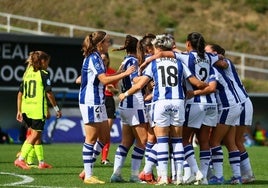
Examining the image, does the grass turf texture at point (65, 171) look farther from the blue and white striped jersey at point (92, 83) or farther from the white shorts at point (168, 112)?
the blue and white striped jersey at point (92, 83)

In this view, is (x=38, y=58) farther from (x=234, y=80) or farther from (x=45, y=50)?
(x=45, y=50)

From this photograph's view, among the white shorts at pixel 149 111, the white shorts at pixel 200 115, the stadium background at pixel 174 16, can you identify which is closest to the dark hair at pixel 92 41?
the white shorts at pixel 149 111

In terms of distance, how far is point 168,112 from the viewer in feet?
46.0

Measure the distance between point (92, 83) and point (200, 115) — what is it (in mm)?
1633

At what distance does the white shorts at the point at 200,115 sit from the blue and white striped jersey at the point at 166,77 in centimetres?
47

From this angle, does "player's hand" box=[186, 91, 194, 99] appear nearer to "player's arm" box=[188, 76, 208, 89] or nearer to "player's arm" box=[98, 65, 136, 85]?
"player's arm" box=[188, 76, 208, 89]

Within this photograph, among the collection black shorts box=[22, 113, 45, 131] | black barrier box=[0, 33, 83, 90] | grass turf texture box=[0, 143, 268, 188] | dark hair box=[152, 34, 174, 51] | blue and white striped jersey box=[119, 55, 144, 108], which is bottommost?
grass turf texture box=[0, 143, 268, 188]

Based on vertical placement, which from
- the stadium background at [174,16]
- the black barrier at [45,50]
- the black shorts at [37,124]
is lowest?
the black shorts at [37,124]

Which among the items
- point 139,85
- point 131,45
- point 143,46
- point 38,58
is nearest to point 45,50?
point 38,58

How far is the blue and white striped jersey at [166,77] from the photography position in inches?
553

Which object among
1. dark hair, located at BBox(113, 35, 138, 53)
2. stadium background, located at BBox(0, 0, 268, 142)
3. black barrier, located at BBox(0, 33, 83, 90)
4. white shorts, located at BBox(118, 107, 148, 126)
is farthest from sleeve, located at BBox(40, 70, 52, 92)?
stadium background, located at BBox(0, 0, 268, 142)

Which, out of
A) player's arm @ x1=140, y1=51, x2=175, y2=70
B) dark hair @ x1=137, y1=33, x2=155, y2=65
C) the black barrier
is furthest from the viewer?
the black barrier

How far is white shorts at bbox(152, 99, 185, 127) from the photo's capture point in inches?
551

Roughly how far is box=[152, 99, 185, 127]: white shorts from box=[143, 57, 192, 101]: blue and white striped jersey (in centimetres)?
7
